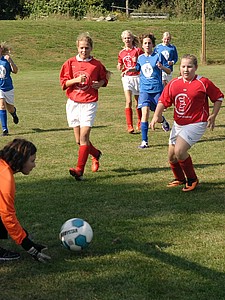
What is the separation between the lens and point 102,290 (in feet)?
14.1

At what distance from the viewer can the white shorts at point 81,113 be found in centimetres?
790

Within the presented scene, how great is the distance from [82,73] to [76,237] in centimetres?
342

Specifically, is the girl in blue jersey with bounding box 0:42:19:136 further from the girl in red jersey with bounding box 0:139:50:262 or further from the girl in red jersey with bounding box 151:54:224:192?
the girl in red jersey with bounding box 0:139:50:262

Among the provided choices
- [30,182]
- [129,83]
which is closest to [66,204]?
[30,182]

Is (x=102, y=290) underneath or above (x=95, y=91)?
underneath

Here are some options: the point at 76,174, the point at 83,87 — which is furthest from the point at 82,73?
the point at 76,174

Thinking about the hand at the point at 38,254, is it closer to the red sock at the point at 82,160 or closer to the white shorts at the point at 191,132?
the white shorts at the point at 191,132

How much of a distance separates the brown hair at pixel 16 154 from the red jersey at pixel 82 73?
3184 millimetres

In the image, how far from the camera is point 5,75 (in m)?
11.8

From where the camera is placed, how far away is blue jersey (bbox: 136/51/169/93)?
10398 millimetres

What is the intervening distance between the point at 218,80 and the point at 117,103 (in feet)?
25.2

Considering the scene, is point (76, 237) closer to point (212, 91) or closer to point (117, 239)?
point (117, 239)

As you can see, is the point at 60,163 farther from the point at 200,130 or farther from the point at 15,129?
the point at 15,129

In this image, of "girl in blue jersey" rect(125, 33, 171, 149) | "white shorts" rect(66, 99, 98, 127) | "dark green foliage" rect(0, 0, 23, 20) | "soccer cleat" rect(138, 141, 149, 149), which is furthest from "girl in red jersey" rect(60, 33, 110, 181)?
"dark green foliage" rect(0, 0, 23, 20)
